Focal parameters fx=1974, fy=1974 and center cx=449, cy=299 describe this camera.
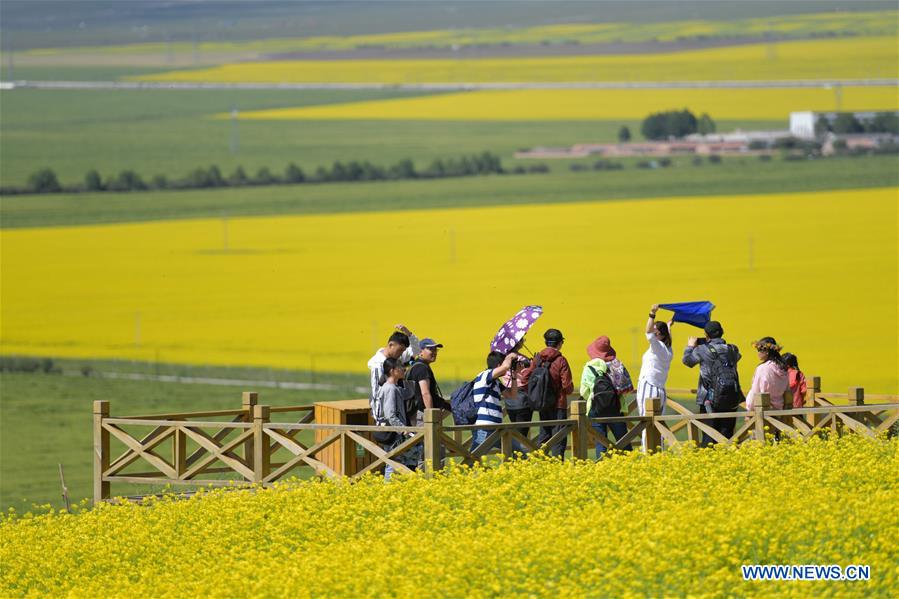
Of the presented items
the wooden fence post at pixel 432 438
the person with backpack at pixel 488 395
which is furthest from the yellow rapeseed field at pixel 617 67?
the wooden fence post at pixel 432 438

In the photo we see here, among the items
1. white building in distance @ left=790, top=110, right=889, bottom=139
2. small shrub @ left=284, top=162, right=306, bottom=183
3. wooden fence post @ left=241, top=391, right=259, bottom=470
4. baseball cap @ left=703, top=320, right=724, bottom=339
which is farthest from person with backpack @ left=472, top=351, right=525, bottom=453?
small shrub @ left=284, top=162, right=306, bottom=183

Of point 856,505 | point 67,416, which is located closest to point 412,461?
point 856,505

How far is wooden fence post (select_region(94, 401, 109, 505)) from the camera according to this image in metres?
22.7

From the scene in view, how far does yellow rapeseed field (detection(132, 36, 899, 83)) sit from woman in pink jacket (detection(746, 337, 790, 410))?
92.2m

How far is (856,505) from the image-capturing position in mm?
17031

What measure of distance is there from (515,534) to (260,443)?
5273mm

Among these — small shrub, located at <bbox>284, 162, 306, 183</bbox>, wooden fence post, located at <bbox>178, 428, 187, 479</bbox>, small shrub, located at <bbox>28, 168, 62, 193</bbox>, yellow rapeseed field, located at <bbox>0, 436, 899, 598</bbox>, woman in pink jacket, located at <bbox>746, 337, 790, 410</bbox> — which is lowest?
yellow rapeseed field, located at <bbox>0, 436, 899, 598</bbox>

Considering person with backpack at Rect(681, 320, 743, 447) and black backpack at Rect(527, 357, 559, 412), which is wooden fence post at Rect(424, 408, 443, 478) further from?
person with backpack at Rect(681, 320, 743, 447)

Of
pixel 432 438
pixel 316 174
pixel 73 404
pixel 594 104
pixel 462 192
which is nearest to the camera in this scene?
pixel 432 438

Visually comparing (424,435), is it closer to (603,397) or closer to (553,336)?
(553,336)

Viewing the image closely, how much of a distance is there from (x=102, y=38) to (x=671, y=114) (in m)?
52.1

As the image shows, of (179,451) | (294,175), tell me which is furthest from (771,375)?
(294,175)

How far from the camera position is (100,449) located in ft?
75.0

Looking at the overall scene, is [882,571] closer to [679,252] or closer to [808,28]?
[679,252]
